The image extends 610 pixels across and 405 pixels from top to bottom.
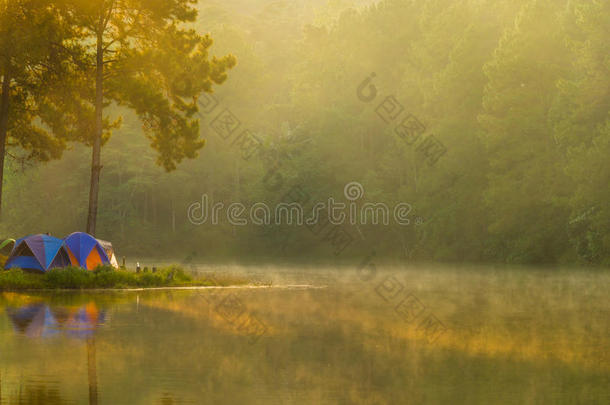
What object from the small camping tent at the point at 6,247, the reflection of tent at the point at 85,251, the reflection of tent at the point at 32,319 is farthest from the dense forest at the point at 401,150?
the reflection of tent at the point at 32,319

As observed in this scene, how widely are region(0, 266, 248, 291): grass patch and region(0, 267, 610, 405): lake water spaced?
2.19 m

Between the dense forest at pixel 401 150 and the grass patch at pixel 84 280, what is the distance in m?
12.0

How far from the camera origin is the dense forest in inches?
2386

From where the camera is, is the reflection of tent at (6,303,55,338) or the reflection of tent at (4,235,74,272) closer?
the reflection of tent at (6,303,55,338)

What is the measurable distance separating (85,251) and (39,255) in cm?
207

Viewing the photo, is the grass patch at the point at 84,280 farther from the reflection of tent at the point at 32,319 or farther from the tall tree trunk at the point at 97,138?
the reflection of tent at the point at 32,319

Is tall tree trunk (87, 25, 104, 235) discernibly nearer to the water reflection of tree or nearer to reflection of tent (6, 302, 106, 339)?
the water reflection of tree

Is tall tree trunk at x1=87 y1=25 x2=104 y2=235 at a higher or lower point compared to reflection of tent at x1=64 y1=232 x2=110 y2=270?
higher

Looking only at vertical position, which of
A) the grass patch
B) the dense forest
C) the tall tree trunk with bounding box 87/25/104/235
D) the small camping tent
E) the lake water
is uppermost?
the dense forest

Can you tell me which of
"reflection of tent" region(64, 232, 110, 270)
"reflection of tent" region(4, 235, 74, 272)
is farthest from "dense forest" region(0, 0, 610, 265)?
"reflection of tent" region(4, 235, 74, 272)

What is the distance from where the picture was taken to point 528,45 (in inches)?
2549

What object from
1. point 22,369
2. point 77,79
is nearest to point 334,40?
point 77,79

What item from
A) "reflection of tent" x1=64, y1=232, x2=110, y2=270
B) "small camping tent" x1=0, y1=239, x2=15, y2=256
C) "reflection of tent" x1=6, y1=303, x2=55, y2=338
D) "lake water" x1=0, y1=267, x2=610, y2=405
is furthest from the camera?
"small camping tent" x1=0, y1=239, x2=15, y2=256

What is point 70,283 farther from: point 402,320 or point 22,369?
point 22,369
